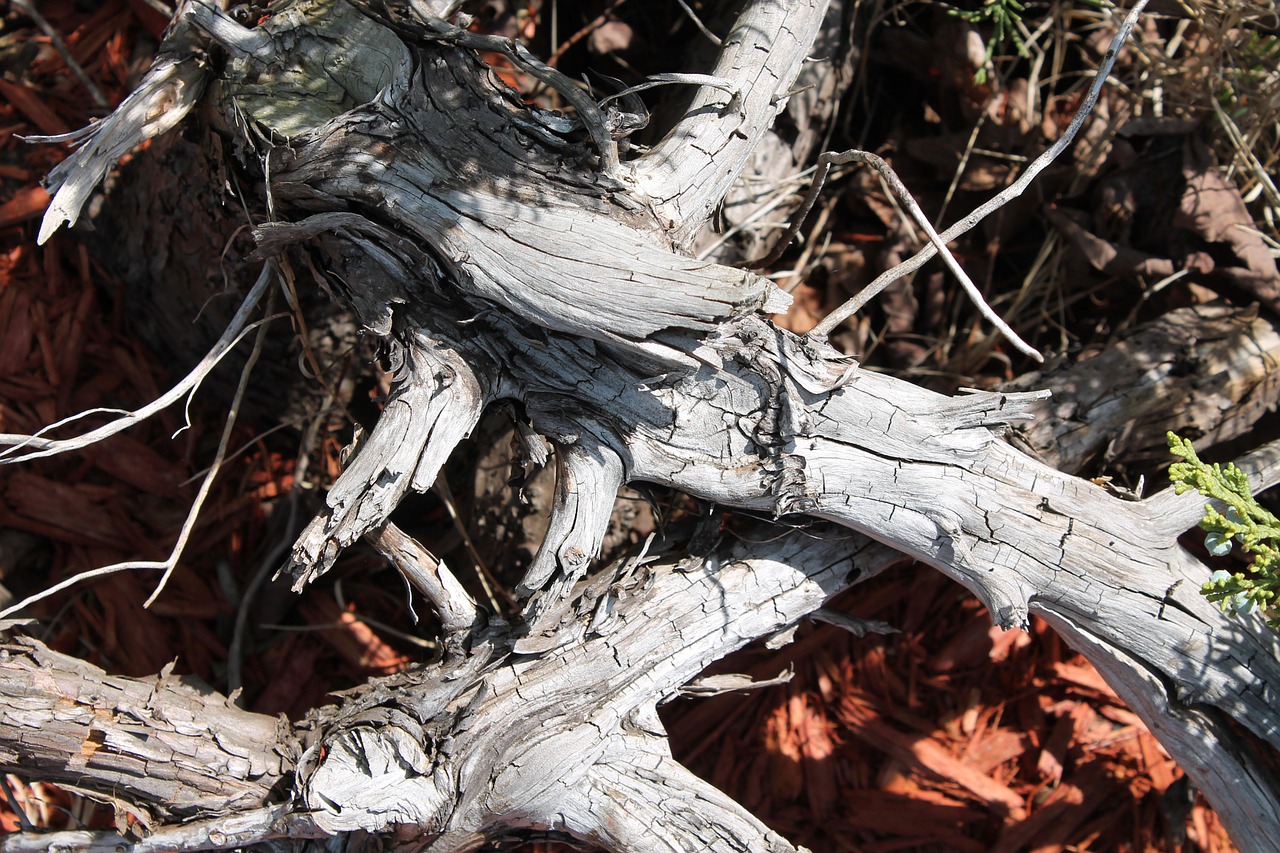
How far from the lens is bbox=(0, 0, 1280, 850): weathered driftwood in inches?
69.4

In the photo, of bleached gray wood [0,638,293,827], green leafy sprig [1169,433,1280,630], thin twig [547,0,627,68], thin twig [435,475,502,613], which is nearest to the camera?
green leafy sprig [1169,433,1280,630]

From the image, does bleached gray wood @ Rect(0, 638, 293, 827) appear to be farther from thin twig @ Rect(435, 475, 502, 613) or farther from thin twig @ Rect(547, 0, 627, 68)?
thin twig @ Rect(547, 0, 627, 68)

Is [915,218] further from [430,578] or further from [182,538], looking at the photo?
[182,538]

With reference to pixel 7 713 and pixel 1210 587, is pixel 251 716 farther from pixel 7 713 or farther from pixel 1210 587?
pixel 1210 587

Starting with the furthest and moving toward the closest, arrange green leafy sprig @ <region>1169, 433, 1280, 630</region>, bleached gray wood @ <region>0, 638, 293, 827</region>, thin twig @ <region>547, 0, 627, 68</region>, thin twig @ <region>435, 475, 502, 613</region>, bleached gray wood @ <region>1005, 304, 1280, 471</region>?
1. thin twig @ <region>547, 0, 627, 68</region>
2. thin twig @ <region>435, 475, 502, 613</region>
3. bleached gray wood @ <region>1005, 304, 1280, 471</region>
4. bleached gray wood @ <region>0, 638, 293, 827</region>
5. green leafy sprig @ <region>1169, 433, 1280, 630</region>

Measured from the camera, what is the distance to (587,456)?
74.2 inches

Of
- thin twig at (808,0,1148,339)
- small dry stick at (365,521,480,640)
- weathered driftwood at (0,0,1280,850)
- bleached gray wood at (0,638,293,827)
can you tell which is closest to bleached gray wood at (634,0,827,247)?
weathered driftwood at (0,0,1280,850)

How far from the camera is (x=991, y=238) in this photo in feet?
9.74

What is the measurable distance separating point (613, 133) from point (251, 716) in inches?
63.8

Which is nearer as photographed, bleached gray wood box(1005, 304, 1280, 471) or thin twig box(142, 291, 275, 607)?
thin twig box(142, 291, 275, 607)

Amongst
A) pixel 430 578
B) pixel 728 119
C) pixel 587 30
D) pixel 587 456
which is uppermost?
pixel 587 30

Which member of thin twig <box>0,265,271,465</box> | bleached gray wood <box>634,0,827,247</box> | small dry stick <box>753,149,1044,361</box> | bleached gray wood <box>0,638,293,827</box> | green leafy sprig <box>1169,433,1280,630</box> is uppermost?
bleached gray wood <box>634,0,827,247</box>

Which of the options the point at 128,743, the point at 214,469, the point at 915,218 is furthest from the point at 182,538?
the point at 915,218

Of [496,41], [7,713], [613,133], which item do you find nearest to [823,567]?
[613,133]
